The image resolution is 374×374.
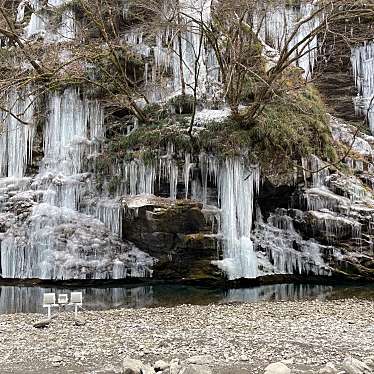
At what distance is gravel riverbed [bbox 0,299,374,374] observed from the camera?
5.72 m

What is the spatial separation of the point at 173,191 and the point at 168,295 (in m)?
3.05

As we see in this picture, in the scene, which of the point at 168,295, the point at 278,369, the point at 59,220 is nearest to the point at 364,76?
the point at 168,295

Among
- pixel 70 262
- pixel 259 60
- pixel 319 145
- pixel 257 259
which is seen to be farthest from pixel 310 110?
pixel 70 262

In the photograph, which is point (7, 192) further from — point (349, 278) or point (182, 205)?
point (349, 278)

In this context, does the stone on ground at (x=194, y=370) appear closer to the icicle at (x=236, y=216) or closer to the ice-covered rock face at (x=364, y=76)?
the icicle at (x=236, y=216)

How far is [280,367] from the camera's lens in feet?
16.4

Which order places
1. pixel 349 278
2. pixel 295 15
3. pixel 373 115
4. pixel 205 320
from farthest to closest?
pixel 373 115
pixel 295 15
pixel 349 278
pixel 205 320

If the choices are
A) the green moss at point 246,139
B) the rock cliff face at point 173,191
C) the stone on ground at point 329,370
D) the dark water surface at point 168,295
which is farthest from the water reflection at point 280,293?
the stone on ground at point 329,370

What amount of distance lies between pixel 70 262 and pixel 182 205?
4014 millimetres

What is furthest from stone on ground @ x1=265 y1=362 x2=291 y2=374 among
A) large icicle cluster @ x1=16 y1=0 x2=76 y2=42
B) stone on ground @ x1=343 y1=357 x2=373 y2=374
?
large icicle cluster @ x1=16 y1=0 x2=76 y2=42

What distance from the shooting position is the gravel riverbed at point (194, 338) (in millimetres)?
5723

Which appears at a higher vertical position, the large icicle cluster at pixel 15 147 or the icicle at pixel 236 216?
the large icicle cluster at pixel 15 147

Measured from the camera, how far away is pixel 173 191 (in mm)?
13578

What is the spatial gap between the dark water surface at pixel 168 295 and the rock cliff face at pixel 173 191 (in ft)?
2.20
